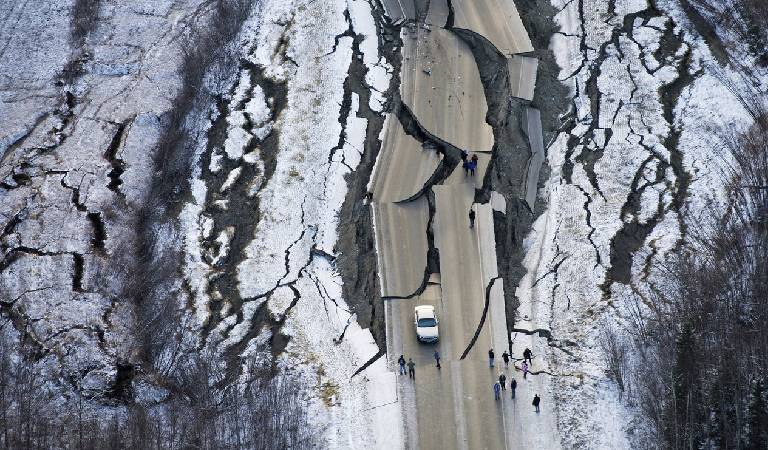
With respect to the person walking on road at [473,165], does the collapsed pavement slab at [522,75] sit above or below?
above

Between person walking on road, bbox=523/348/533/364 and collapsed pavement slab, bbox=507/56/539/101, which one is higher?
collapsed pavement slab, bbox=507/56/539/101

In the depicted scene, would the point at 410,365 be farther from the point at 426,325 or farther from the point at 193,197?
the point at 193,197

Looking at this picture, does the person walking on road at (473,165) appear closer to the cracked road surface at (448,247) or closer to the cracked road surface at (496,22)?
the cracked road surface at (448,247)

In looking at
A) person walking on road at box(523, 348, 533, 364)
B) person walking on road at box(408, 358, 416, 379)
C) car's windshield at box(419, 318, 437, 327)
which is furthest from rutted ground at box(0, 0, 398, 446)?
person walking on road at box(523, 348, 533, 364)

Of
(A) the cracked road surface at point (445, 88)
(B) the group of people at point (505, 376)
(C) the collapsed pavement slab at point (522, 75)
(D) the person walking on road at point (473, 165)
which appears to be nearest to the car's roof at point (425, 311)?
(B) the group of people at point (505, 376)

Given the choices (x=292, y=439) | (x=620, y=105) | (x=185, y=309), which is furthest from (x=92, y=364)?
(x=620, y=105)

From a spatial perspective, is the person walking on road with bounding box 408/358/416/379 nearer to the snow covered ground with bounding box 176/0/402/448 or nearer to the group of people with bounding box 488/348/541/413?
the snow covered ground with bounding box 176/0/402/448

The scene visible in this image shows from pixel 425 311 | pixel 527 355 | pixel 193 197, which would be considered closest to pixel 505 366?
pixel 527 355

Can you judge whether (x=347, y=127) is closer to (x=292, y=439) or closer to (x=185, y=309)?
(x=185, y=309)
